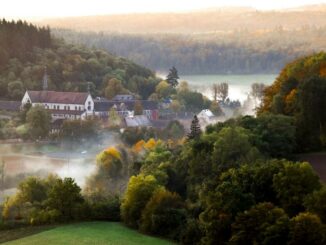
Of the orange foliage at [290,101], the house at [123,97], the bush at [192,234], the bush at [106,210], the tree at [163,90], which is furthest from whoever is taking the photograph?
the tree at [163,90]

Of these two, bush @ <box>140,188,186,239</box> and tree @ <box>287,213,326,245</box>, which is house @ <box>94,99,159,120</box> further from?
tree @ <box>287,213,326,245</box>

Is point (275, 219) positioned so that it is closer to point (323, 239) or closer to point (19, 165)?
point (323, 239)

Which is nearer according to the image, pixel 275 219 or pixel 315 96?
pixel 275 219

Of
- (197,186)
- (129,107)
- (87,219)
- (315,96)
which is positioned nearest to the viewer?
(87,219)

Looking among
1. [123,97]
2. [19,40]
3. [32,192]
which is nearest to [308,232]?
[32,192]

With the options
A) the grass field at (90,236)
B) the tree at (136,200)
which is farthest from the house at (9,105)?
the grass field at (90,236)

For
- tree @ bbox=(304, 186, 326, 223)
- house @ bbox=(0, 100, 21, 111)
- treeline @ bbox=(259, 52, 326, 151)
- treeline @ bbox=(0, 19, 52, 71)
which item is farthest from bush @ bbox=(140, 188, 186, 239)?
treeline @ bbox=(0, 19, 52, 71)

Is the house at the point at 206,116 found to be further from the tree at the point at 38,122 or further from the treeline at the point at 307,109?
the treeline at the point at 307,109

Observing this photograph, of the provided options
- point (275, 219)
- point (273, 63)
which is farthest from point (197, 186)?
point (273, 63)
